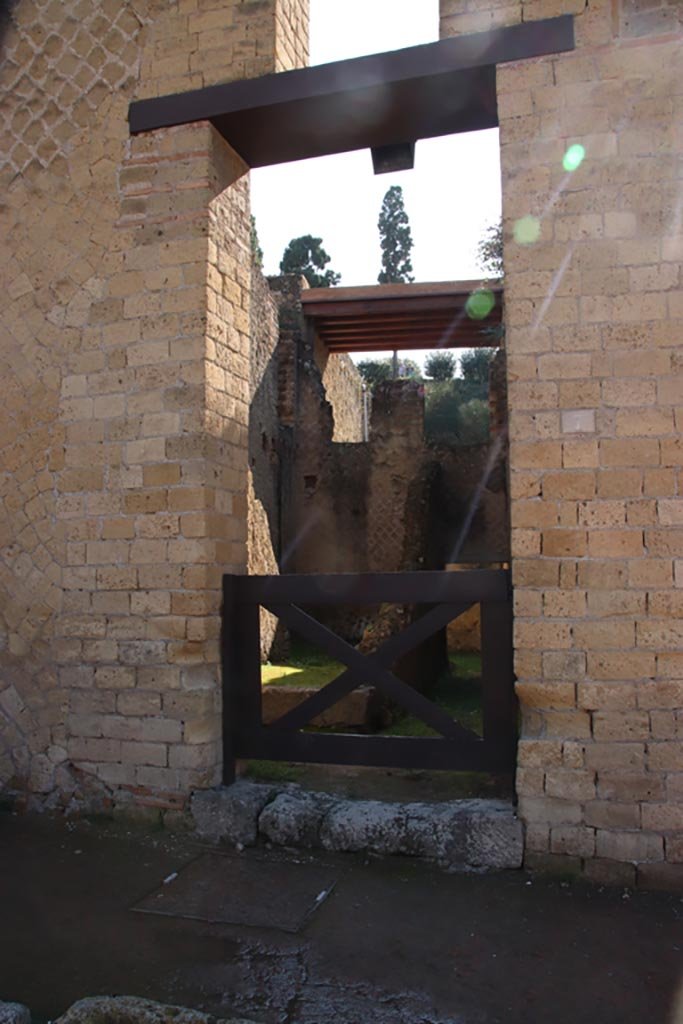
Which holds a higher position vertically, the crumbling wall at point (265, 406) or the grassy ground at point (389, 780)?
the crumbling wall at point (265, 406)

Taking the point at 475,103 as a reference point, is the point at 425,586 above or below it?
below

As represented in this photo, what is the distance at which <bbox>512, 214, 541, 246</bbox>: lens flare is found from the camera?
411 centimetres

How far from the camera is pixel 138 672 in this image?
15.2 ft

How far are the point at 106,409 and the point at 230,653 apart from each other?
1716mm

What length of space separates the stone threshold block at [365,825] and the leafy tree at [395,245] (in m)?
35.0

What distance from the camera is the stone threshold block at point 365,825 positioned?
3955 millimetres

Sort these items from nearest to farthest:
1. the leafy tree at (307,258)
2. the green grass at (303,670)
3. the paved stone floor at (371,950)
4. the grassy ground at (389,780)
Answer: the paved stone floor at (371,950), the grassy ground at (389,780), the green grass at (303,670), the leafy tree at (307,258)

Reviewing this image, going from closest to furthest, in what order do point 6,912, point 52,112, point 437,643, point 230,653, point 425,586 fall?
point 6,912 → point 425,586 → point 230,653 → point 52,112 → point 437,643

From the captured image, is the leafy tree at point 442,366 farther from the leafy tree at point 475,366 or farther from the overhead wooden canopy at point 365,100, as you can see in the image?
the overhead wooden canopy at point 365,100

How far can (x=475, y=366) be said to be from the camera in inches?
1356

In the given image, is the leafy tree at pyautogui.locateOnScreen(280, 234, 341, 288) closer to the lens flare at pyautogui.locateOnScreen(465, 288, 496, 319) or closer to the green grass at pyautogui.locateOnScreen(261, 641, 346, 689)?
the lens flare at pyautogui.locateOnScreen(465, 288, 496, 319)

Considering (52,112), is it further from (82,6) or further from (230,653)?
(230,653)

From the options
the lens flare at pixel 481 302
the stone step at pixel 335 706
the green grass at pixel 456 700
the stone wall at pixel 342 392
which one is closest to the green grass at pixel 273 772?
the green grass at pixel 456 700

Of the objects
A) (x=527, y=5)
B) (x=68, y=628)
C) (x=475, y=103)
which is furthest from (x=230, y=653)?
(x=527, y=5)
